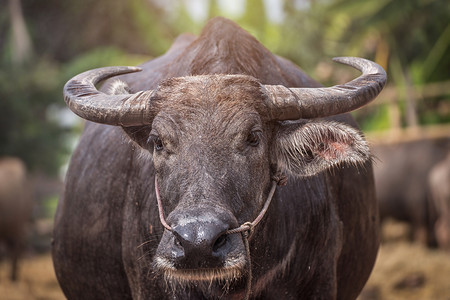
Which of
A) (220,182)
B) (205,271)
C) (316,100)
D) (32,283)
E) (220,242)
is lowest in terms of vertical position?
(32,283)

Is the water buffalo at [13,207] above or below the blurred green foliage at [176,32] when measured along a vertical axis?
below

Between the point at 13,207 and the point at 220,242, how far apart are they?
408 inches

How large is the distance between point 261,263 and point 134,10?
29.0m

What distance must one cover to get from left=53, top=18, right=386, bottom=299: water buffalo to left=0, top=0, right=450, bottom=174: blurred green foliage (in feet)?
35.5

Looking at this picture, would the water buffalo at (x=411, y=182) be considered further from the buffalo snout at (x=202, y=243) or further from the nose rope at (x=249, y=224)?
the buffalo snout at (x=202, y=243)

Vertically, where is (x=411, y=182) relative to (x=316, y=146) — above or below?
below

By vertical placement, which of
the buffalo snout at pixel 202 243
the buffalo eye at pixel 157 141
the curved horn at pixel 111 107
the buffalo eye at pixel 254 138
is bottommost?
the buffalo snout at pixel 202 243

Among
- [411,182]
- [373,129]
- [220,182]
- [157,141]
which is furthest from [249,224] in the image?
[373,129]

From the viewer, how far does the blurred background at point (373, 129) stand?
1138 centimetres

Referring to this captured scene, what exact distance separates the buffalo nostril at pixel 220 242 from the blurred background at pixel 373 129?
6521 millimetres

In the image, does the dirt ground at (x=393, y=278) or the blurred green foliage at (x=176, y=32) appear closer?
the dirt ground at (x=393, y=278)

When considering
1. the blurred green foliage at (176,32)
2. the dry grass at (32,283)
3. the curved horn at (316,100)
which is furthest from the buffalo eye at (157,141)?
the blurred green foliage at (176,32)

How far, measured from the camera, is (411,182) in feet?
47.3

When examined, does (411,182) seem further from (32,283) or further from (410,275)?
(32,283)
